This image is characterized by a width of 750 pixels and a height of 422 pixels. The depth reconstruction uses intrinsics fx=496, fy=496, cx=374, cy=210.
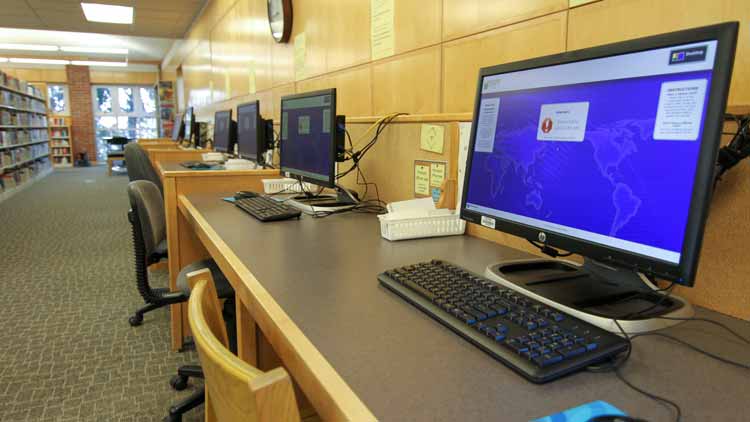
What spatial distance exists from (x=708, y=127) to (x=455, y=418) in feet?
1.70

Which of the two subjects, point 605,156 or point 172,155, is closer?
point 605,156

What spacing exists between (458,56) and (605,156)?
1025 mm

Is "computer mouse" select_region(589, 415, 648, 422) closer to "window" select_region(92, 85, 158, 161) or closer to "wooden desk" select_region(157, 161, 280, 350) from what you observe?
"wooden desk" select_region(157, 161, 280, 350)

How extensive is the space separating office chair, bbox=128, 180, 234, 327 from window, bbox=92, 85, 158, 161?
12908 mm

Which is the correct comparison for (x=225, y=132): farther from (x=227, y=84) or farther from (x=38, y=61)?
(x=38, y=61)

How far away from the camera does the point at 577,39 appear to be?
1301mm

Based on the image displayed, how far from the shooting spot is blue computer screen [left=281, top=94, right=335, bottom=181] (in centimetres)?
185

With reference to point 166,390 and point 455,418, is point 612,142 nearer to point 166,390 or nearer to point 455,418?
point 455,418

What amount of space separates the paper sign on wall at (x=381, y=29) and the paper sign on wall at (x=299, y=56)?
947 millimetres

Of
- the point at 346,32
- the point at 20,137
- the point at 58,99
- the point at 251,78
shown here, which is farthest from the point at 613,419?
the point at 58,99

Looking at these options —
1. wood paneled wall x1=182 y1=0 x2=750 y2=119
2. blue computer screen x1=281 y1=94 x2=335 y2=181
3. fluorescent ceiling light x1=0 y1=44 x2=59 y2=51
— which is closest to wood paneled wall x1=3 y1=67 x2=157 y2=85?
fluorescent ceiling light x1=0 y1=44 x2=59 y2=51

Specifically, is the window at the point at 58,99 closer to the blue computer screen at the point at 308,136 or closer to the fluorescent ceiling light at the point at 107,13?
the fluorescent ceiling light at the point at 107,13

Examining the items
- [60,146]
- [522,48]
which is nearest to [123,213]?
[522,48]

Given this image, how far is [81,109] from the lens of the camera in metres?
13.0
